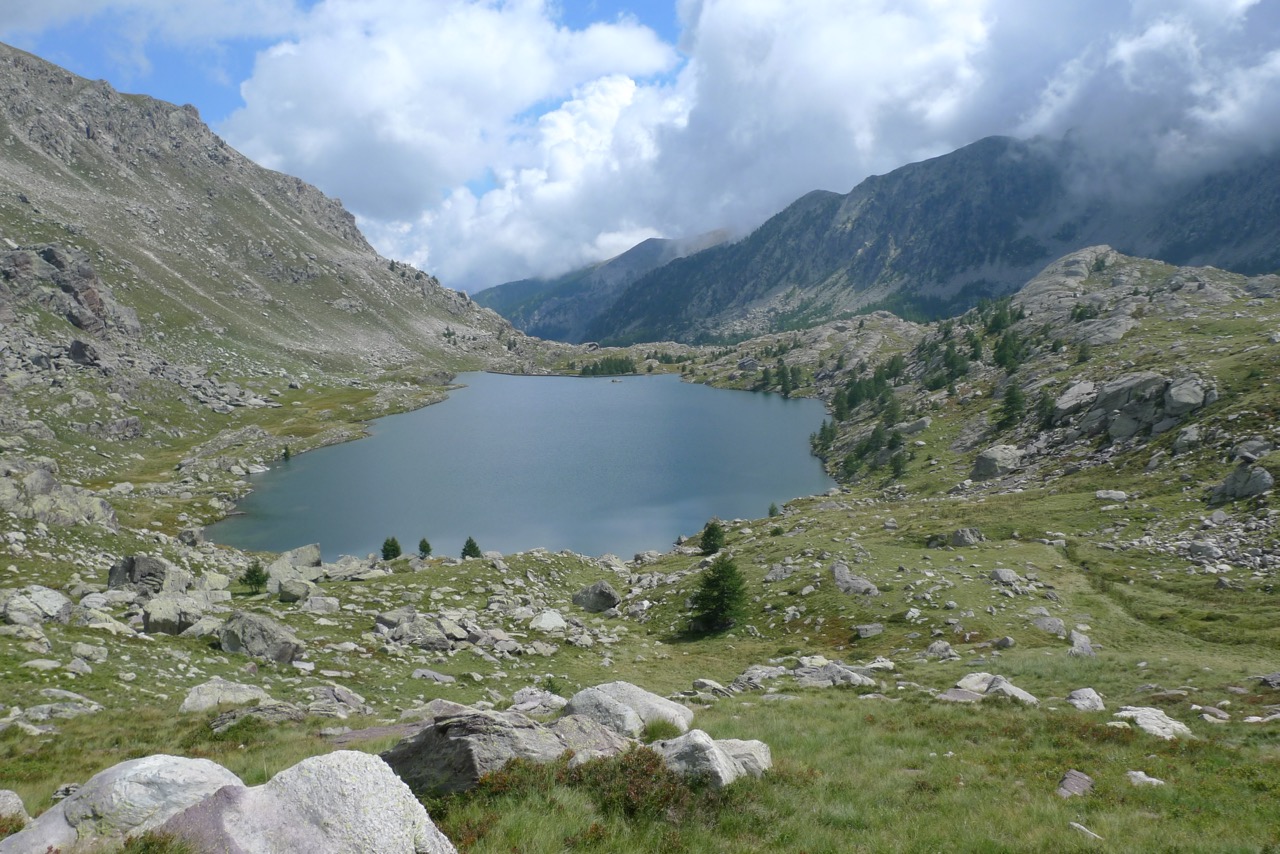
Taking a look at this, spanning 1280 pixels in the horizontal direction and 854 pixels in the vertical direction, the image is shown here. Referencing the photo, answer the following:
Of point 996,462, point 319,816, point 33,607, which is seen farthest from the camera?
point 996,462

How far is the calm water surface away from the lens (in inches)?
3150

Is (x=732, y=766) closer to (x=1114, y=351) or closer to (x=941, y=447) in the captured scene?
(x=941, y=447)

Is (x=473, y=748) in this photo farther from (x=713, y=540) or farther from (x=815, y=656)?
(x=713, y=540)

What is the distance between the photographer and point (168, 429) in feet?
384

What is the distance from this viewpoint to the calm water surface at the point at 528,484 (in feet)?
262

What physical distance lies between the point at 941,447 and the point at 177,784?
108 m

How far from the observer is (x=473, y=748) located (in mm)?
10703

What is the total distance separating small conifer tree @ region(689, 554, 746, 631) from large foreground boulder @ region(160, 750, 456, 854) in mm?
34643

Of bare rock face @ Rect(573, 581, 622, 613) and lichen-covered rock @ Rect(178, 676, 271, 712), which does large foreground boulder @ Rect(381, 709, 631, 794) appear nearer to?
lichen-covered rock @ Rect(178, 676, 271, 712)

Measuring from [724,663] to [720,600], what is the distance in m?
6.61

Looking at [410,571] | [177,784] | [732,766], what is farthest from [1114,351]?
[177,784]

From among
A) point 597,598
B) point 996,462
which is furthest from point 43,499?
point 996,462

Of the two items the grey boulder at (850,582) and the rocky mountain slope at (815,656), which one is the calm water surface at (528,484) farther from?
the grey boulder at (850,582)

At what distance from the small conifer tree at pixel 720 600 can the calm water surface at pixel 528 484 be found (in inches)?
1335
